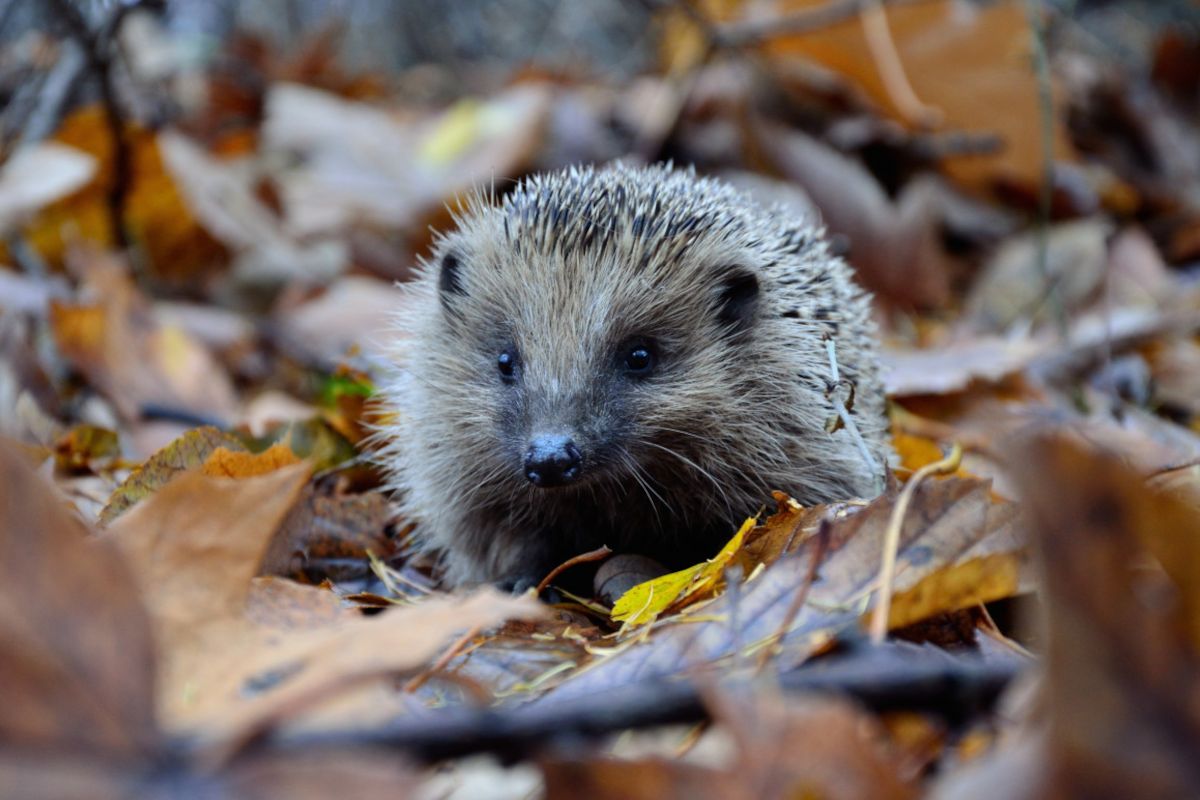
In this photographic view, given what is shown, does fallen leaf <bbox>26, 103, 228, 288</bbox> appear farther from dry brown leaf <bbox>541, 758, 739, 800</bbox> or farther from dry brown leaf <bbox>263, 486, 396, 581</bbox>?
dry brown leaf <bbox>541, 758, 739, 800</bbox>

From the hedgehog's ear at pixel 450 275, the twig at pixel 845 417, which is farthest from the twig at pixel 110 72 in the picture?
the twig at pixel 845 417

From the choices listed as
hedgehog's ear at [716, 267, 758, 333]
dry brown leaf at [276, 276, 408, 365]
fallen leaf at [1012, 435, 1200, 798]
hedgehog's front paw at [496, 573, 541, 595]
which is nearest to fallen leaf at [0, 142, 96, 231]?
dry brown leaf at [276, 276, 408, 365]

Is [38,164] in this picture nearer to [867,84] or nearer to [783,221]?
[783,221]

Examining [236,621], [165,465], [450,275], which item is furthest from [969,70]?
[236,621]

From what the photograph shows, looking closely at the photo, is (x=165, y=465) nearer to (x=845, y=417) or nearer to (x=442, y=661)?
(x=442, y=661)

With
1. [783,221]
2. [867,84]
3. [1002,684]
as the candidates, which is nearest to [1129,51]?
[867,84]

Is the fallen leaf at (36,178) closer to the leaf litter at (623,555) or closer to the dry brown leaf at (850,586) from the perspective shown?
the leaf litter at (623,555)
